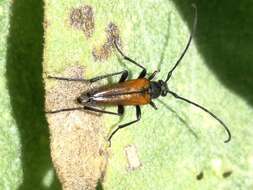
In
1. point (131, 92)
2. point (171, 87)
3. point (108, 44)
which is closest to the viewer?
point (108, 44)

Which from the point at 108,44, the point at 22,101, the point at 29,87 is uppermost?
the point at 108,44

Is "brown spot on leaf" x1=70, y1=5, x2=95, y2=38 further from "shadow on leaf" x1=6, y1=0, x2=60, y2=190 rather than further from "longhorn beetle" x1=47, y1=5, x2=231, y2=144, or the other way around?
"shadow on leaf" x1=6, y1=0, x2=60, y2=190

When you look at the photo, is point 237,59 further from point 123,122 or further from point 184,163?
point 123,122

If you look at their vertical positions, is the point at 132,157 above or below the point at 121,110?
below

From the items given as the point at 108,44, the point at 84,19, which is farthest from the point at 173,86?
the point at 84,19

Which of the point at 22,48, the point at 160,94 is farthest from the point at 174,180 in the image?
the point at 22,48

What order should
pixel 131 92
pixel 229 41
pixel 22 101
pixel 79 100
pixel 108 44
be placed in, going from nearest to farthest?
1. pixel 79 100
2. pixel 108 44
3. pixel 22 101
4. pixel 131 92
5. pixel 229 41

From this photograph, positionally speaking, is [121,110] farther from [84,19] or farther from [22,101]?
[84,19]
